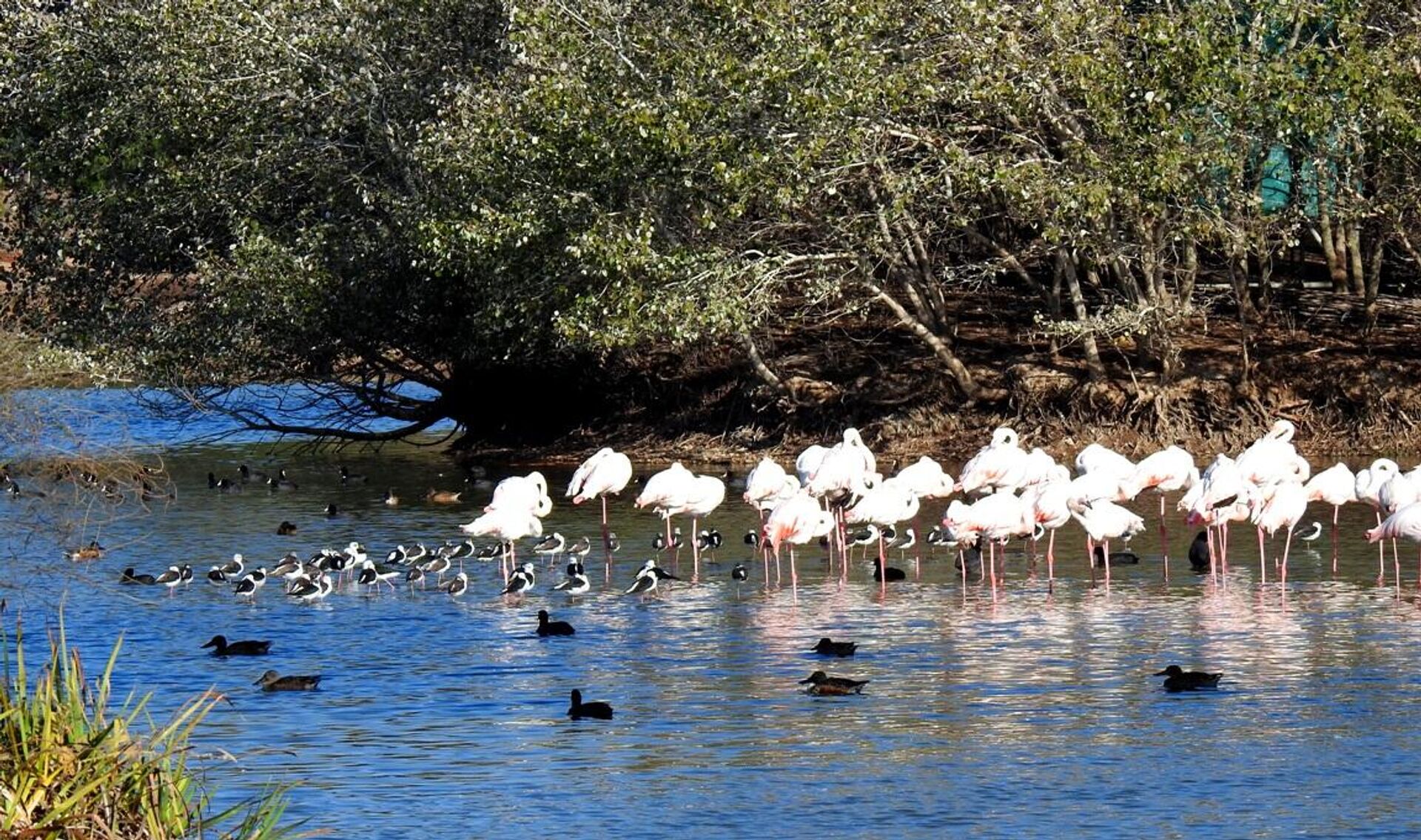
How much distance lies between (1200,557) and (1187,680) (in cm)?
596

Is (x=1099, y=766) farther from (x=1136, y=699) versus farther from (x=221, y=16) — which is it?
(x=221, y=16)

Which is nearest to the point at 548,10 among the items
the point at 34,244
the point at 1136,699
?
the point at 34,244

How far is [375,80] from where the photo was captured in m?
29.1

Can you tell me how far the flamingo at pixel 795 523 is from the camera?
19.2 meters

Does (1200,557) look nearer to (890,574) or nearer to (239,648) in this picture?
(890,574)

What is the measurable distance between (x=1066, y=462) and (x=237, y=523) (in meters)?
9.80

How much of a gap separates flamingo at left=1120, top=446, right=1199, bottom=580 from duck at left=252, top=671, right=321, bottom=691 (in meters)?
9.04

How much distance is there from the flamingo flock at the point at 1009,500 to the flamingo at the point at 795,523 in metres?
0.01

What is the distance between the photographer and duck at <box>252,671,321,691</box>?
14641mm

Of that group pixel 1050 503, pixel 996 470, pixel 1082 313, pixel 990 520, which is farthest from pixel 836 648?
pixel 1082 313

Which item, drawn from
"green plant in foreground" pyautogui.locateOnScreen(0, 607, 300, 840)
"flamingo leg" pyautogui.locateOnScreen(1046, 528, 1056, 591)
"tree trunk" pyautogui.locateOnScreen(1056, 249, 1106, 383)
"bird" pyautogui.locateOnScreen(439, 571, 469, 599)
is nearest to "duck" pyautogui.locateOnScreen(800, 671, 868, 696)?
"flamingo leg" pyautogui.locateOnScreen(1046, 528, 1056, 591)

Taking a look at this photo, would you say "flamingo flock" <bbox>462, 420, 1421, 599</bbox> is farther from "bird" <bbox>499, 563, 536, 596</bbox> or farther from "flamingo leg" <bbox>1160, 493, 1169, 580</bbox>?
"bird" <bbox>499, 563, 536, 596</bbox>

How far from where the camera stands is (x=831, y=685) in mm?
14062

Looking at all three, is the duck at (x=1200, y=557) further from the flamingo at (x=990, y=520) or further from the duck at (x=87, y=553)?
the duck at (x=87, y=553)
